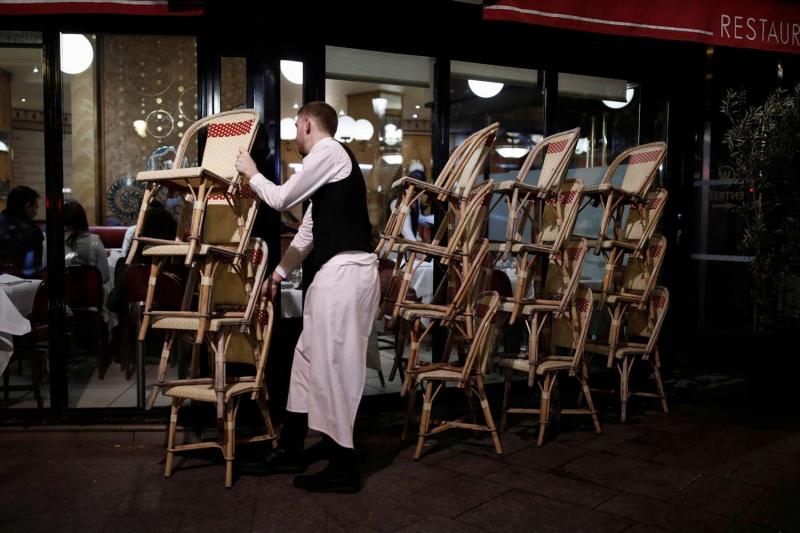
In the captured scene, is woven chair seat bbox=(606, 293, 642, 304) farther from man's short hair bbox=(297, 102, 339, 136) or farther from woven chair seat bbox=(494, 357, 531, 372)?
man's short hair bbox=(297, 102, 339, 136)

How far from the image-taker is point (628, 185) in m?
4.84

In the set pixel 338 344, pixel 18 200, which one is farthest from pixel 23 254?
pixel 338 344

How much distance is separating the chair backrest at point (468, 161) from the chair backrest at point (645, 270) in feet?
5.03

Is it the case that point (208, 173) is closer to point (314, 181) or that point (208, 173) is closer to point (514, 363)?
point (314, 181)

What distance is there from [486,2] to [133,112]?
23.0 feet

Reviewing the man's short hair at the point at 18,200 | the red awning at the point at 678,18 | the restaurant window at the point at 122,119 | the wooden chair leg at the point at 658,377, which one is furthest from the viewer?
the restaurant window at the point at 122,119

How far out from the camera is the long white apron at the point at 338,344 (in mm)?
3436

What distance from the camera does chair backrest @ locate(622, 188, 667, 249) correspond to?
4.70m

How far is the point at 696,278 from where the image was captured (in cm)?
739

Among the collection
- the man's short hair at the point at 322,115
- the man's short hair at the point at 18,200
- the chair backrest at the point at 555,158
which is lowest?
the man's short hair at the point at 18,200

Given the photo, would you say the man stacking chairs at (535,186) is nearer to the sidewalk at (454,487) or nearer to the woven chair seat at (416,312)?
the woven chair seat at (416,312)

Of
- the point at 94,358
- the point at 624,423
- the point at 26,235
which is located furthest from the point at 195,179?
the point at 94,358

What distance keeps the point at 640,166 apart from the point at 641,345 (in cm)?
130

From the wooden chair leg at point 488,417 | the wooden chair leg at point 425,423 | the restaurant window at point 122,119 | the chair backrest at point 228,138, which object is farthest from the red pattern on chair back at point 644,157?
the restaurant window at point 122,119
